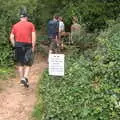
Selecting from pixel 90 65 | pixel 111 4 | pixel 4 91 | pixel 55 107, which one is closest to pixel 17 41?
pixel 4 91

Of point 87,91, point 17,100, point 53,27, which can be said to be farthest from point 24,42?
point 53,27

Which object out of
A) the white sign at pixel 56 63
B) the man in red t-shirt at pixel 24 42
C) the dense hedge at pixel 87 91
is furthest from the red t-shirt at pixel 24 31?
the white sign at pixel 56 63

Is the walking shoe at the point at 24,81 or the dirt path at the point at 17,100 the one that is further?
the walking shoe at the point at 24,81

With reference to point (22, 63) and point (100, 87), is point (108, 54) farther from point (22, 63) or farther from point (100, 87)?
point (22, 63)

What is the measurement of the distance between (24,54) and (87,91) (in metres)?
2.83

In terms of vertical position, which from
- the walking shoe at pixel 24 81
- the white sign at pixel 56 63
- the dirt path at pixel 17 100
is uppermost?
the white sign at pixel 56 63

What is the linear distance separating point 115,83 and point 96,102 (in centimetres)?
71

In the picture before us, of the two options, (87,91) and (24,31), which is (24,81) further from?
(87,91)

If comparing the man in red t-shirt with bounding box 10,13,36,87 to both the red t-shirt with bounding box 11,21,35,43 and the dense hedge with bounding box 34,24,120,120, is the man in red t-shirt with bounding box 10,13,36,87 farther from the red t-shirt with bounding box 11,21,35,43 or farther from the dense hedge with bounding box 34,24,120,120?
the dense hedge with bounding box 34,24,120,120

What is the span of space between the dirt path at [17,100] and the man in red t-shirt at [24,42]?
1.09 feet

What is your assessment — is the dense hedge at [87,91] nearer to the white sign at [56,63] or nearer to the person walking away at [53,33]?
the white sign at [56,63]

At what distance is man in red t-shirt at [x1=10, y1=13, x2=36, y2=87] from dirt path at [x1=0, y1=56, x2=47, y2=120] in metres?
0.33

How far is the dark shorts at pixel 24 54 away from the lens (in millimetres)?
10914

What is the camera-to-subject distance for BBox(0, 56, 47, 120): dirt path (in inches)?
363
